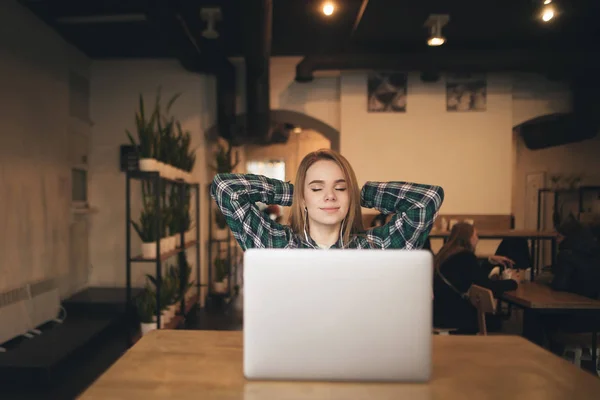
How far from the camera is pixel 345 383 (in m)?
0.82

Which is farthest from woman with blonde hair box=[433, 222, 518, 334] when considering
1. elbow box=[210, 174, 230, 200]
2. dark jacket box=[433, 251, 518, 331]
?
elbow box=[210, 174, 230, 200]

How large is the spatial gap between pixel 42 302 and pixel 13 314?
1.24ft

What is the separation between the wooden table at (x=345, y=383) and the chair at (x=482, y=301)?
1.40 meters

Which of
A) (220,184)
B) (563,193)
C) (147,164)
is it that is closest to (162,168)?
(147,164)

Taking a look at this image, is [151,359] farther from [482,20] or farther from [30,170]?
[482,20]

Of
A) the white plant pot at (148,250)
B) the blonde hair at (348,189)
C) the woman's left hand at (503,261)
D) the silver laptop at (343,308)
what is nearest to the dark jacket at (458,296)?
the woman's left hand at (503,261)

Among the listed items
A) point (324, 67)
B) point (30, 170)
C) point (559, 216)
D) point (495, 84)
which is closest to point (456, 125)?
point (495, 84)

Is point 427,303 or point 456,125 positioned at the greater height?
point 456,125

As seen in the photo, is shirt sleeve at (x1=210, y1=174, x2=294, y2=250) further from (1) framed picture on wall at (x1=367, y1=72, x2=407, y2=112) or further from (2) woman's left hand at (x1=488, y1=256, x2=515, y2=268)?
(1) framed picture on wall at (x1=367, y1=72, x2=407, y2=112)

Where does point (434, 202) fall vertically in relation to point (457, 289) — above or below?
above

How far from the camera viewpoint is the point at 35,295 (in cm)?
354

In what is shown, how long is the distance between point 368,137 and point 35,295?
3.77m

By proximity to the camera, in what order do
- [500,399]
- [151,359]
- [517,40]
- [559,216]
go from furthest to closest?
[559,216], [517,40], [151,359], [500,399]

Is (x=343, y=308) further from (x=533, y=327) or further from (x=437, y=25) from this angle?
(x=437, y=25)
